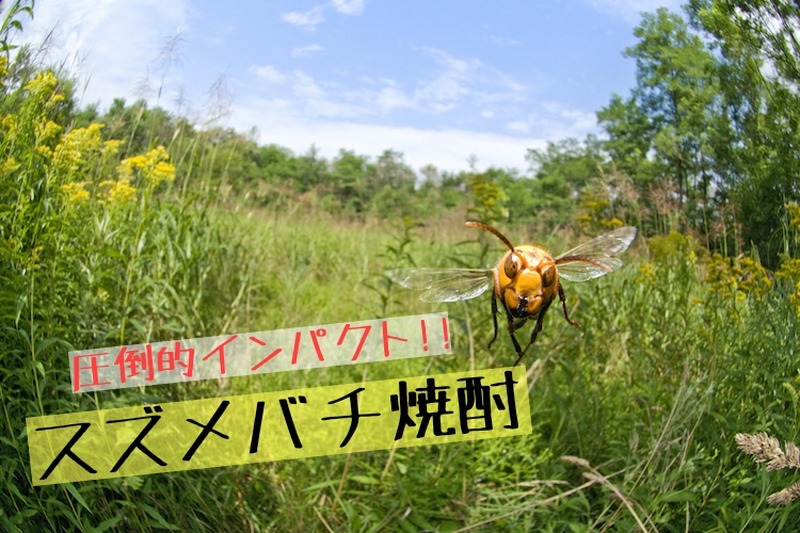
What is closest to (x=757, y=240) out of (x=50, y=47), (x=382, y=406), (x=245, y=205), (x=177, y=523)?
(x=382, y=406)

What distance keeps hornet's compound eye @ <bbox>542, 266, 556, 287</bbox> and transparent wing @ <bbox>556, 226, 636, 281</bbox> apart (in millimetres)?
90

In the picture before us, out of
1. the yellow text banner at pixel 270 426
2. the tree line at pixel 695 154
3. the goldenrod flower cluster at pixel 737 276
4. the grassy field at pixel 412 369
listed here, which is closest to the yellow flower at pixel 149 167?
the grassy field at pixel 412 369

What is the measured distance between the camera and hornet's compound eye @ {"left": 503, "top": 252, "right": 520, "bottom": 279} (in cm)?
43

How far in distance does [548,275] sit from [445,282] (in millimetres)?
146

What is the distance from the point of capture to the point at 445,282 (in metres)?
0.56

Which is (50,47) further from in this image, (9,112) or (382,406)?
(382,406)

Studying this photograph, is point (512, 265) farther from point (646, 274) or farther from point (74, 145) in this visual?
point (74, 145)

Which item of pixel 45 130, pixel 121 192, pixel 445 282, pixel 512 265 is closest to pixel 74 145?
pixel 45 130

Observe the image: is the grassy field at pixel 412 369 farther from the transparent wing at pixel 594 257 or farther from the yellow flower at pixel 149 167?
the transparent wing at pixel 594 257

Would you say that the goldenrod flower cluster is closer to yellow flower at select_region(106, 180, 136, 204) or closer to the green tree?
the green tree

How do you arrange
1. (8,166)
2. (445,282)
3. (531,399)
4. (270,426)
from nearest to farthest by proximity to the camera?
(445,282)
(8,166)
(531,399)
(270,426)

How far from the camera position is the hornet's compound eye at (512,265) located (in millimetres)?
432

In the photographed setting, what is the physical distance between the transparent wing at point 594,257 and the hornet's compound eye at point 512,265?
9cm

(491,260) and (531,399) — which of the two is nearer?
(531,399)
